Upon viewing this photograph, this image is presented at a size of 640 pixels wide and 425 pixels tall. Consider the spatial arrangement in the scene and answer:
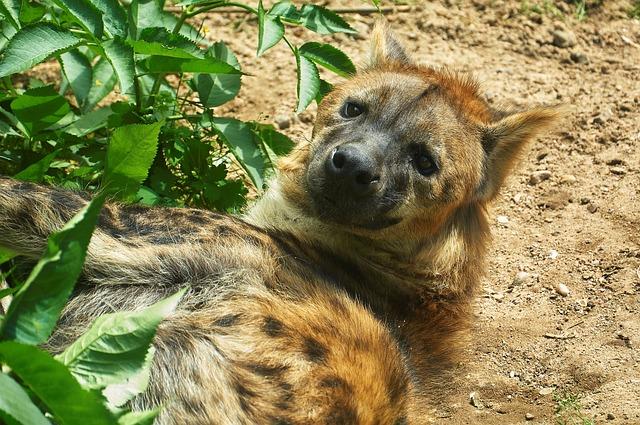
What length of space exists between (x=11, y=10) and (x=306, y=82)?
5.48 feet

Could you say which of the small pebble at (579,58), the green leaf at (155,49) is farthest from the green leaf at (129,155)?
the small pebble at (579,58)

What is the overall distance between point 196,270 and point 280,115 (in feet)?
11.7

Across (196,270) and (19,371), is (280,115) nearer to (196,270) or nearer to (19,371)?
(196,270)

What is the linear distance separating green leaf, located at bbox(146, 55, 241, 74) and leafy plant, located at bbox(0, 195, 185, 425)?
2.13 m

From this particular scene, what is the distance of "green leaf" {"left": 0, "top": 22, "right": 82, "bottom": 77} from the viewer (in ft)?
14.7

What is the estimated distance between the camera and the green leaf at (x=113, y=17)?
4961 millimetres

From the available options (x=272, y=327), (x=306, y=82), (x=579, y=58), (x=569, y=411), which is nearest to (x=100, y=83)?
(x=306, y=82)

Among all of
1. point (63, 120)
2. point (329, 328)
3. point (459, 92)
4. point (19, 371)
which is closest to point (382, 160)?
point (459, 92)

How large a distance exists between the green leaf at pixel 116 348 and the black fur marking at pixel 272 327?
1.02 m

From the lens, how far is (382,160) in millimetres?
5285

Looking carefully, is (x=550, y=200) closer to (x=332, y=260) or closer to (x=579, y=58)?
(x=579, y=58)

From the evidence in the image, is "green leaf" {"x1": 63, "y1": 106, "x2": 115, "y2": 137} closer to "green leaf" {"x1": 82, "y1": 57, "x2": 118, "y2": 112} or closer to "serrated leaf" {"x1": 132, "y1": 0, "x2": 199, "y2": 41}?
"green leaf" {"x1": 82, "y1": 57, "x2": 118, "y2": 112}

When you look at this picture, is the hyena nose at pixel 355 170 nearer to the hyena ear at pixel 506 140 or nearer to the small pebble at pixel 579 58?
the hyena ear at pixel 506 140

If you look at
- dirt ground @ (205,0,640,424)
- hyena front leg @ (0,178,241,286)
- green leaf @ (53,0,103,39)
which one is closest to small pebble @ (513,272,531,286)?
dirt ground @ (205,0,640,424)
